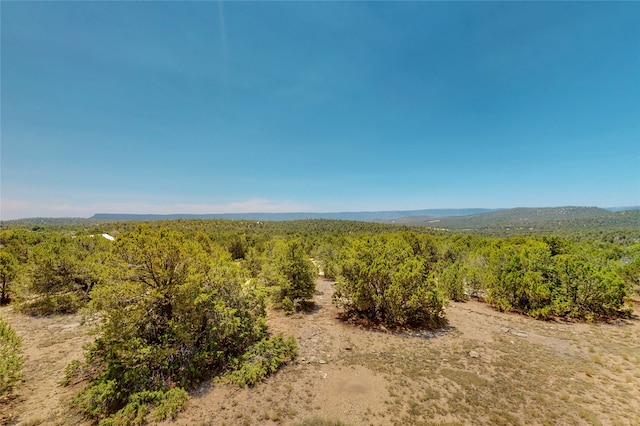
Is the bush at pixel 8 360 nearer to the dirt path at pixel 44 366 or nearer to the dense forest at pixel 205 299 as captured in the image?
the dense forest at pixel 205 299

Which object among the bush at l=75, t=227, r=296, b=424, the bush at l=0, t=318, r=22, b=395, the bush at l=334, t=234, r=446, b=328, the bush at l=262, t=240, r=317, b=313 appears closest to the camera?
the bush at l=0, t=318, r=22, b=395

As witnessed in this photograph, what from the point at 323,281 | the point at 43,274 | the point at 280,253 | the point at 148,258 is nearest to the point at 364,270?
the point at 280,253

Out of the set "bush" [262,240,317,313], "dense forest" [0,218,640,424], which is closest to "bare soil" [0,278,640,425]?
"dense forest" [0,218,640,424]

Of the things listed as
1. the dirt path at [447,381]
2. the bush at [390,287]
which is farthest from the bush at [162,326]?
the bush at [390,287]

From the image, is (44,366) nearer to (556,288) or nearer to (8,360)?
(8,360)

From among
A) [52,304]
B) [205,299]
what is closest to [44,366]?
[205,299]

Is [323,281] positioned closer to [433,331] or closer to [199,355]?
[433,331]

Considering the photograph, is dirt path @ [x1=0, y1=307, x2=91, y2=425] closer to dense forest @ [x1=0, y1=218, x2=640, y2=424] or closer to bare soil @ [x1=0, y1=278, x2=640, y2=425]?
bare soil @ [x1=0, y1=278, x2=640, y2=425]

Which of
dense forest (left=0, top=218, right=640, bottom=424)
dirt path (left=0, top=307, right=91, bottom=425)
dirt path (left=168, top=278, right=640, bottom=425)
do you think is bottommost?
dirt path (left=168, top=278, right=640, bottom=425)
